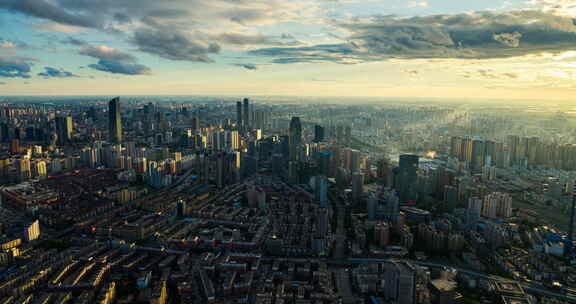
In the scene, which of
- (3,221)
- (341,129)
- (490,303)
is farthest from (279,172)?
(490,303)

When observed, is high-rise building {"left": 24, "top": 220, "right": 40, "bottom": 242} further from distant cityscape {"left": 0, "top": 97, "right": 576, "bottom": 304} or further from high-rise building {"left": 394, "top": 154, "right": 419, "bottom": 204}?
high-rise building {"left": 394, "top": 154, "right": 419, "bottom": 204}

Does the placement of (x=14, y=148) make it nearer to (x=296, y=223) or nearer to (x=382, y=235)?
(x=296, y=223)

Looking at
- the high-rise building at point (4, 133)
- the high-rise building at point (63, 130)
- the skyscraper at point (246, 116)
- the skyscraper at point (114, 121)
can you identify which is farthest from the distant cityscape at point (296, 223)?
the skyscraper at point (246, 116)

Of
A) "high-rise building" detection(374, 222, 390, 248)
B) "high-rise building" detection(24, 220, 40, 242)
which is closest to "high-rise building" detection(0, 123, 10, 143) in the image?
"high-rise building" detection(24, 220, 40, 242)

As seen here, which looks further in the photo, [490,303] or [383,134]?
[383,134]

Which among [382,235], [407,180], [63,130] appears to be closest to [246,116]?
[63,130]

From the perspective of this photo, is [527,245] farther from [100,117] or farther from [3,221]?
[100,117]
